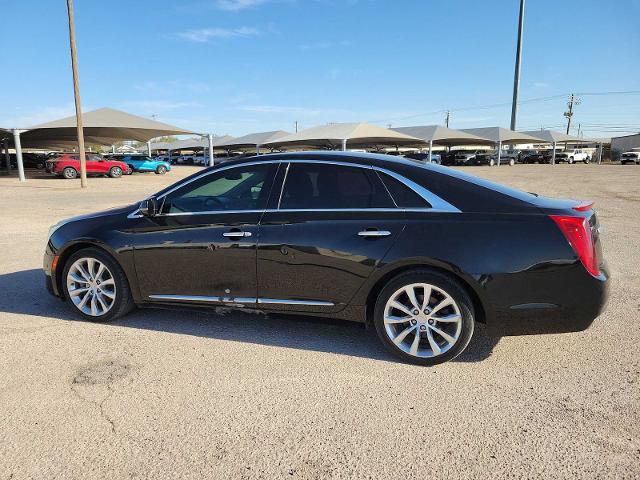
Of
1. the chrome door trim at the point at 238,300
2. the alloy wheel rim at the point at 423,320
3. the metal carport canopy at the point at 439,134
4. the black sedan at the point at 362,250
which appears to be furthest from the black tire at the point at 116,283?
the metal carport canopy at the point at 439,134

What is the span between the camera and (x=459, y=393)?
10.2 ft

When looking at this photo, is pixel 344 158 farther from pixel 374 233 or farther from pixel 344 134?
pixel 344 134

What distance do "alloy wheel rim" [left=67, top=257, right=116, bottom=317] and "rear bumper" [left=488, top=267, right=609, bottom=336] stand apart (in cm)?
336

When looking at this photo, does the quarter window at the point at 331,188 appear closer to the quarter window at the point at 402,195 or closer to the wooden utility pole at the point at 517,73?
the quarter window at the point at 402,195

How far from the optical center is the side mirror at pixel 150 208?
4.11 metres

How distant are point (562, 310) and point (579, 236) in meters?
0.52

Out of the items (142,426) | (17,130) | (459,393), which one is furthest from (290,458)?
(17,130)

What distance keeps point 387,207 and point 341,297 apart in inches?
30.5

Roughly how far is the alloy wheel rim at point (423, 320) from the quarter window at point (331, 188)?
→ 0.70m

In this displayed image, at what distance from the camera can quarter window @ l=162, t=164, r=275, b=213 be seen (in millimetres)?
3932

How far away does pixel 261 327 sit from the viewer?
427 cm

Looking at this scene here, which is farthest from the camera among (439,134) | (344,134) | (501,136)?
(501,136)

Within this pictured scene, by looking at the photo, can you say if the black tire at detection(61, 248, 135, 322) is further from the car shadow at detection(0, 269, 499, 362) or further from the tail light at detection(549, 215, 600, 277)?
the tail light at detection(549, 215, 600, 277)

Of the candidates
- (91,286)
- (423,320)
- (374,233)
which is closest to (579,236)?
(423,320)
